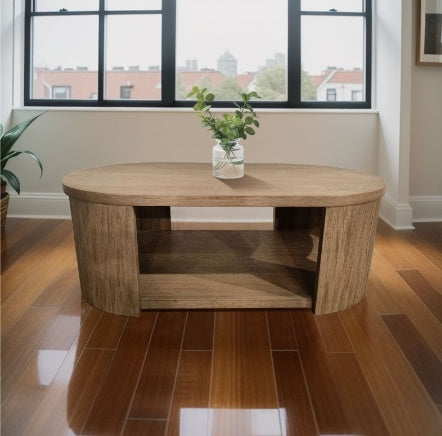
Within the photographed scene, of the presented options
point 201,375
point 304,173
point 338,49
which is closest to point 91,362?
point 201,375

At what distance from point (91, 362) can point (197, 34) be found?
2.70 metres

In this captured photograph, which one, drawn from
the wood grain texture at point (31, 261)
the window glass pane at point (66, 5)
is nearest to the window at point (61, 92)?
the window glass pane at point (66, 5)

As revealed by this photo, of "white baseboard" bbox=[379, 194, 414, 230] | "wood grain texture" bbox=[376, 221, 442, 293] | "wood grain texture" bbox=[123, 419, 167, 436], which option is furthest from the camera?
"white baseboard" bbox=[379, 194, 414, 230]

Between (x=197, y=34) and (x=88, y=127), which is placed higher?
(x=197, y=34)

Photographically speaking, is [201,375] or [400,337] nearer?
[201,375]

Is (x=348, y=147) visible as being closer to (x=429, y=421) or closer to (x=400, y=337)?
(x=400, y=337)

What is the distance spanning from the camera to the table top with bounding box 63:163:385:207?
2.01 m

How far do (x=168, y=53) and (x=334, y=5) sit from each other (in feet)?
3.83

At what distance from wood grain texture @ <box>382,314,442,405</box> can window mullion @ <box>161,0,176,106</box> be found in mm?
2309

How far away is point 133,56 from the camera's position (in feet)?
12.8

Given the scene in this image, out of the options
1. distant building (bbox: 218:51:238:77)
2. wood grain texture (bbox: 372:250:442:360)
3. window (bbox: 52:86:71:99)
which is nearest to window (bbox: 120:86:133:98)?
window (bbox: 52:86:71:99)

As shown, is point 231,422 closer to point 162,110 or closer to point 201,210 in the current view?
point 201,210

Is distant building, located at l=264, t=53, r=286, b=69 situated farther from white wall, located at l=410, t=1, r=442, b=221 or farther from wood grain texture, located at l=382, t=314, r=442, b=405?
wood grain texture, located at l=382, t=314, r=442, b=405

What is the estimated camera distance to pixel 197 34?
3.87 meters
